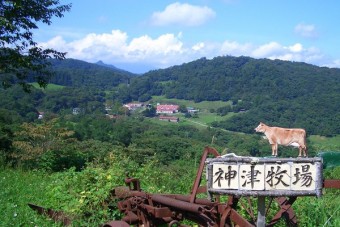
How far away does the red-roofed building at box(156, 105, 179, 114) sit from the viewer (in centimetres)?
9460

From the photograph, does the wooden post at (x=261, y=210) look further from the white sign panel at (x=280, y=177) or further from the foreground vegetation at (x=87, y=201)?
the foreground vegetation at (x=87, y=201)

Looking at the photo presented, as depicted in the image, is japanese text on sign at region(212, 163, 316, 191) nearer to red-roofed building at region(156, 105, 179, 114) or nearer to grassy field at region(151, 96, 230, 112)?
red-roofed building at region(156, 105, 179, 114)

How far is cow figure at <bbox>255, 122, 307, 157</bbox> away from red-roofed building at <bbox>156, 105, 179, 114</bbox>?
86.8m

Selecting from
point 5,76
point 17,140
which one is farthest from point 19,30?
point 17,140

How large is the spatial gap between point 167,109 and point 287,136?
94.0m

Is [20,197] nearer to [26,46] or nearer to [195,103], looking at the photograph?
[26,46]

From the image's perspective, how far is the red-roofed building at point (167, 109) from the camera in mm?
94600

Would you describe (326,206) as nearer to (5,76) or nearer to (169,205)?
(169,205)

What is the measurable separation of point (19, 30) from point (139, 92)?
108523 millimetres

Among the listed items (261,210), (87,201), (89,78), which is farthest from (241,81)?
(261,210)

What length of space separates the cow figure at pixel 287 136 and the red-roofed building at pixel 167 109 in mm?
86763

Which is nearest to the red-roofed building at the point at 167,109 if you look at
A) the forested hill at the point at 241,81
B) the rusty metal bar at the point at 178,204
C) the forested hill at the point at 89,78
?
the forested hill at the point at 241,81

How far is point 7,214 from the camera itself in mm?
5242

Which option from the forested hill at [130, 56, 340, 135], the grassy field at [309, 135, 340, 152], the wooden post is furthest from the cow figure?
the forested hill at [130, 56, 340, 135]
